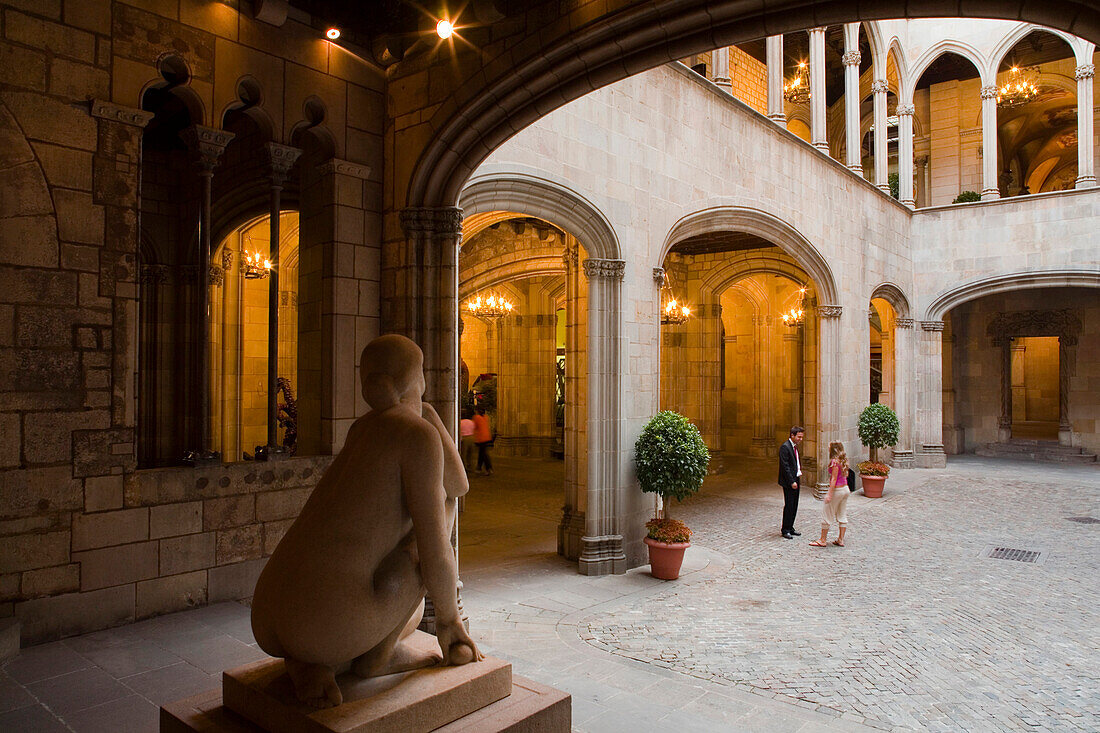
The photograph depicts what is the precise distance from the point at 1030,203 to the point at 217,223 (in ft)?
51.5

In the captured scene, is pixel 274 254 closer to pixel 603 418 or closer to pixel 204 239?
pixel 204 239

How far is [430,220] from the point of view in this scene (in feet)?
17.6

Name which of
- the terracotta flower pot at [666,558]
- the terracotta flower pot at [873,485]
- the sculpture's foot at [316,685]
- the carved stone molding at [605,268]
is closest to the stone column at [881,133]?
the terracotta flower pot at [873,485]

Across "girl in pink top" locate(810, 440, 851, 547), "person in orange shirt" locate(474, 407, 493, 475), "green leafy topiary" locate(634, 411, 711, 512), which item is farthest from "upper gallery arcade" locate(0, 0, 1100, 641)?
"person in orange shirt" locate(474, 407, 493, 475)

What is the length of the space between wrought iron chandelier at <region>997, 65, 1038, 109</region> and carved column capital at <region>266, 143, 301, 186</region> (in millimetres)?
18340

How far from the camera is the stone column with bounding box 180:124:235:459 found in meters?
4.76

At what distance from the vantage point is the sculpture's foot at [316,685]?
7.71ft

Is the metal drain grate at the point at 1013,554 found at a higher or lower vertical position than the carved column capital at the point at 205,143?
lower

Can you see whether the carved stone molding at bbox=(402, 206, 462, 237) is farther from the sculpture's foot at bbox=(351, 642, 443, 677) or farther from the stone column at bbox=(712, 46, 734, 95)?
the stone column at bbox=(712, 46, 734, 95)

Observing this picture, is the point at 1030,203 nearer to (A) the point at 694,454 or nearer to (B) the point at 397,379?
(A) the point at 694,454

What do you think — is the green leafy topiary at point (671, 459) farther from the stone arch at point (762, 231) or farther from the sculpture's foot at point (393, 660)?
the sculpture's foot at point (393, 660)

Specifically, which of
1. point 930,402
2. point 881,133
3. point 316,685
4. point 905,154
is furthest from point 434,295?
point 905,154

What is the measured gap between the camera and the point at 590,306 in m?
7.57

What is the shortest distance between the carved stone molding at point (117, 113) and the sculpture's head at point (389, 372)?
113 inches
